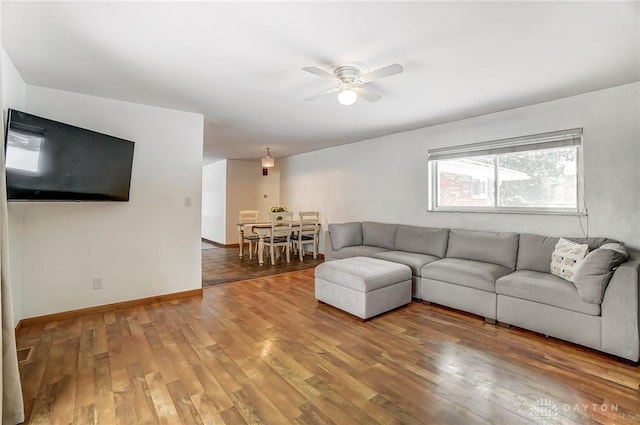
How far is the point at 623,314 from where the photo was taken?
2.20 m

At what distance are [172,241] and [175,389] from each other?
212 cm

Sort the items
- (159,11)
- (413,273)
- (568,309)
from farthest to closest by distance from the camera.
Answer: (413,273) → (568,309) → (159,11)

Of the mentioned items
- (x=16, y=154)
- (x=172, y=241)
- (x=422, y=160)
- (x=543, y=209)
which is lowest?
(x=172, y=241)

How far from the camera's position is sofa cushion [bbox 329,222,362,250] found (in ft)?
15.7

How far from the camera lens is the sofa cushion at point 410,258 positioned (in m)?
3.59

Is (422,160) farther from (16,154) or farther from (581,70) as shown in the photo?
(16,154)

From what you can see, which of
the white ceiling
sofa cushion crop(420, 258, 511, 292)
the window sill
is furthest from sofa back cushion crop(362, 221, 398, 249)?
the white ceiling

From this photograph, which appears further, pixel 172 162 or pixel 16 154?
pixel 172 162

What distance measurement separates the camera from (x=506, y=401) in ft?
5.83

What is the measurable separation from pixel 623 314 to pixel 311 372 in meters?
2.38

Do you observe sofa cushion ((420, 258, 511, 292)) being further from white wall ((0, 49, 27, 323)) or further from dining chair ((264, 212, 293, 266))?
white wall ((0, 49, 27, 323))

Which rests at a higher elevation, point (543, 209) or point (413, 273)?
point (543, 209)

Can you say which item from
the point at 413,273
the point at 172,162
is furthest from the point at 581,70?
the point at 172,162

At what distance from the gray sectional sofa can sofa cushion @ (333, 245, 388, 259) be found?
0.02 meters
